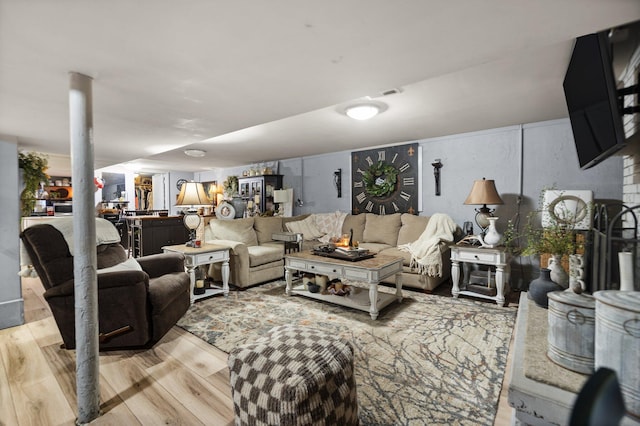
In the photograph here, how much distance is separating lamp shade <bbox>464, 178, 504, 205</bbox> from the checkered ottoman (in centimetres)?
291

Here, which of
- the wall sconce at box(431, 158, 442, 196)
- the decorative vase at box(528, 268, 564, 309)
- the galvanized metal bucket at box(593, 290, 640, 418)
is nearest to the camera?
the galvanized metal bucket at box(593, 290, 640, 418)

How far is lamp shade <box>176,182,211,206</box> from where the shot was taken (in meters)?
3.54

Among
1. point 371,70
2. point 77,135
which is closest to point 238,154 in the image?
point 77,135

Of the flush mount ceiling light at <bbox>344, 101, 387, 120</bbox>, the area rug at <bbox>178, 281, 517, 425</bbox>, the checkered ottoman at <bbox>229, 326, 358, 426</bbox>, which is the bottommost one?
the area rug at <bbox>178, 281, 517, 425</bbox>

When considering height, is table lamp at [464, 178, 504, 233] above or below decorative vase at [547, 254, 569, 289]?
above

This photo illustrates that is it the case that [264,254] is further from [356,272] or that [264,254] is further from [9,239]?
[9,239]

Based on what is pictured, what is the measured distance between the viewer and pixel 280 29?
1.21 metres

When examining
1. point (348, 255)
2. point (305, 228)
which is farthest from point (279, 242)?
point (348, 255)

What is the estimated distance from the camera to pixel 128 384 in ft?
6.37

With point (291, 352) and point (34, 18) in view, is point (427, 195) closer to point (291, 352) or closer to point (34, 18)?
point (291, 352)

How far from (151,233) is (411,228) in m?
4.89

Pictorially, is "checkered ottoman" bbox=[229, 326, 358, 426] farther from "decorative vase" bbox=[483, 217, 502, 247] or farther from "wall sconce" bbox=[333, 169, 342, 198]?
"wall sconce" bbox=[333, 169, 342, 198]

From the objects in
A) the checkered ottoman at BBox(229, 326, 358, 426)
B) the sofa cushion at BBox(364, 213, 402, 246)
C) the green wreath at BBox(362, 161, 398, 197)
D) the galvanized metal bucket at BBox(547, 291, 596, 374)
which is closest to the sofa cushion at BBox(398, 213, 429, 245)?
the sofa cushion at BBox(364, 213, 402, 246)

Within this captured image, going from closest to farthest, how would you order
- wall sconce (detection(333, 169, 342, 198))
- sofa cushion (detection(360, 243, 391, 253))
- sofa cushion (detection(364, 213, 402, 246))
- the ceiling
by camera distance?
the ceiling, sofa cushion (detection(360, 243, 391, 253)), sofa cushion (detection(364, 213, 402, 246)), wall sconce (detection(333, 169, 342, 198))
